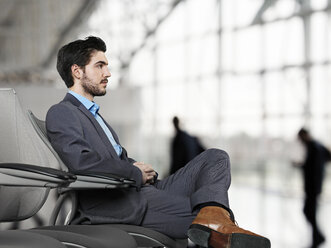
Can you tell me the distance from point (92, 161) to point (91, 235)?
0.96 ft

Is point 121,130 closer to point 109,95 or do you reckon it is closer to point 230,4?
point 109,95

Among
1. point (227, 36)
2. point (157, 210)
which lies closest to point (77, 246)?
point (157, 210)

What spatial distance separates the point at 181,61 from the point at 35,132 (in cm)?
1888

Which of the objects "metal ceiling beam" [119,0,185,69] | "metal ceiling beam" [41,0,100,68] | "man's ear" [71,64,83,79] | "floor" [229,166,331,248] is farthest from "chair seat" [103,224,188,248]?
"metal ceiling beam" [41,0,100,68]

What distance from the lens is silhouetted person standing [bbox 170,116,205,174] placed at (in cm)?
944

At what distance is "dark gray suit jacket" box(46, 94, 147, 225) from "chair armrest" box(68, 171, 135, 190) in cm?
17

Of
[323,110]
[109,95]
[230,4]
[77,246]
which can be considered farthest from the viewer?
[109,95]

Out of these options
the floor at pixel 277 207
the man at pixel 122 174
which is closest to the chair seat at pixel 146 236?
the man at pixel 122 174

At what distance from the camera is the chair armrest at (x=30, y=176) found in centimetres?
180

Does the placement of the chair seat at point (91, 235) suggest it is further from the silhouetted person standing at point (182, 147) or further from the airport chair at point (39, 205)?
the silhouetted person standing at point (182, 147)

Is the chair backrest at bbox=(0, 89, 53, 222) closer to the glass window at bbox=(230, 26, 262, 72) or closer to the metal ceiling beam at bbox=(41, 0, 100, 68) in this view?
the glass window at bbox=(230, 26, 262, 72)

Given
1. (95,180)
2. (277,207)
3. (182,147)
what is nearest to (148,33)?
Result: (277,207)

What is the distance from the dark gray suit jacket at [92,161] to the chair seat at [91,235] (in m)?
0.13

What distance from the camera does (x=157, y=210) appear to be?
96.9 inches
